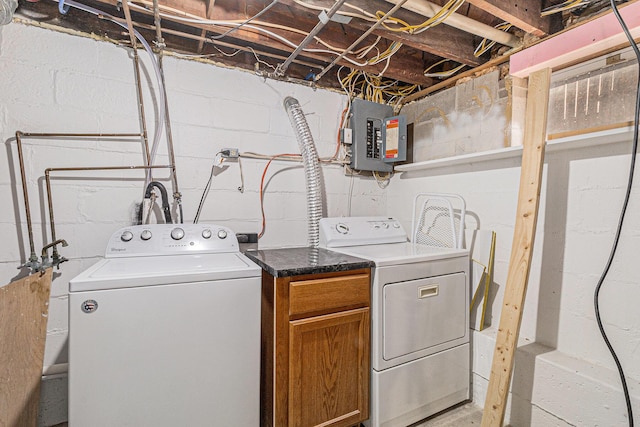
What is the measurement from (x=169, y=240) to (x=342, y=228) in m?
1.03

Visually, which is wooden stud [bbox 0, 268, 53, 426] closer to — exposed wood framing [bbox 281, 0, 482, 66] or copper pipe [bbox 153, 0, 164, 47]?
copper pipe [bbox 153, 0, 164, 47]

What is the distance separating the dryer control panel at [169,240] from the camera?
60.3 inches

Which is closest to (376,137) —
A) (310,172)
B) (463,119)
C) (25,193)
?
(463,119)

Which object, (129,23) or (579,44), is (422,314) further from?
(129,23)

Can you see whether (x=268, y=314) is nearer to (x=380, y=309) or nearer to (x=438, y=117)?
(x=380, y=309)

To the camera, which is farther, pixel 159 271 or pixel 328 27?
pixel 328 27

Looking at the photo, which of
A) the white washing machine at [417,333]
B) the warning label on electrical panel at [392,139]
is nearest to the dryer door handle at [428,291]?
the white washing machine at [417,333]

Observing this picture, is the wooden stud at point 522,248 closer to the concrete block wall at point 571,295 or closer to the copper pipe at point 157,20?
the concrete block wall at point 571,295

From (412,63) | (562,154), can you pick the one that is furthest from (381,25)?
(562,154)

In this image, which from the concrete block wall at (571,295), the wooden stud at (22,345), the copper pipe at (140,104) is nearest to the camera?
the wooden stud at (22,345)

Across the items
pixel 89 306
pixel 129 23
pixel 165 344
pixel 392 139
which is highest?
pixel 129 23

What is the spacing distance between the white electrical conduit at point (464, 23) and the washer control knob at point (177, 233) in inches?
61.2

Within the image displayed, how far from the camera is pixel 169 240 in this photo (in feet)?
5.25

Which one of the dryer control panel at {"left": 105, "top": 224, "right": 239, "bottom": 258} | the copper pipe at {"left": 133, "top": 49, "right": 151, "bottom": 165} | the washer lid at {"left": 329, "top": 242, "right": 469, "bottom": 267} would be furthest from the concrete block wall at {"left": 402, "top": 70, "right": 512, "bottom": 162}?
the copper pipe at {"left": 133, "top": 49, "right": 151, "bottom": 165}
